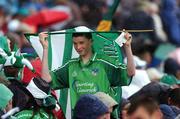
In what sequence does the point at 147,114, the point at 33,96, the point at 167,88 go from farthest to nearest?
1. the point at 167,88
2. the point at 33,96
3. the point at 147,114

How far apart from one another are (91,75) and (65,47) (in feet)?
2.44

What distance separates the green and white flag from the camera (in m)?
13.1

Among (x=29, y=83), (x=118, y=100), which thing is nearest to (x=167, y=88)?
(x=118, y=100)

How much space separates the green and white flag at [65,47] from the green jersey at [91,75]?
0.13m

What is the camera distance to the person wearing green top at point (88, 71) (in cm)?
1290

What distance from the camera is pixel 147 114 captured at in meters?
11.1

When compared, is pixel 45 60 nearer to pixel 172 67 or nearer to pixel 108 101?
pixel 108 101

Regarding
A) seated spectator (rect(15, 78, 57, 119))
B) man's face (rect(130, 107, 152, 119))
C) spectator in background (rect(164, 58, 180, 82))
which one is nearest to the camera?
man's face (rect(130, 107, 152, 119))

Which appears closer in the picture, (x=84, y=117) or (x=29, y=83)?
(x=84, y=117)

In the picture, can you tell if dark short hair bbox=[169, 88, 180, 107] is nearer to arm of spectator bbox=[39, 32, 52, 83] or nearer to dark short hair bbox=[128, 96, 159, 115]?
arm of spectator bbox=[39, 32, 52, 83]

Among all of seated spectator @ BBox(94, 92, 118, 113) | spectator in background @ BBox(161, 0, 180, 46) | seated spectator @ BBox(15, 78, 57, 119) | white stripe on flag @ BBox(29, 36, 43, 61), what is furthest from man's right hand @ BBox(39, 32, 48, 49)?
spectator in background @ BBox(161, 0, 180, 46)

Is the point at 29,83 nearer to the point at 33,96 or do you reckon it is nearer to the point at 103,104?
the point at 33,96

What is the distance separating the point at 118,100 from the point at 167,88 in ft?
2.59

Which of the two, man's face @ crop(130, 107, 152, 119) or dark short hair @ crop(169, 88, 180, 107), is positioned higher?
man's face @ crop(130, 107, 152, 119)
